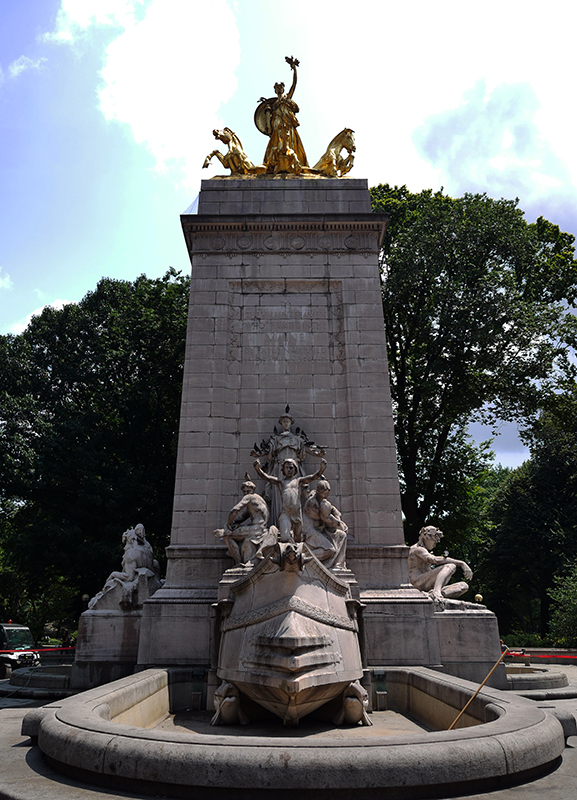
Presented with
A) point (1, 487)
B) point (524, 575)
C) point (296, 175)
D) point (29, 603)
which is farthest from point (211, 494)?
point (29, 603)

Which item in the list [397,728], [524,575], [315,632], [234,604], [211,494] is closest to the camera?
[315,632]

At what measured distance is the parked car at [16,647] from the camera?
20334 millimetres

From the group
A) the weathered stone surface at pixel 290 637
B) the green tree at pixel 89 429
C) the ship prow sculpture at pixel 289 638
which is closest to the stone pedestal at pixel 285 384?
the ship prow sculpture at pixel 289 638

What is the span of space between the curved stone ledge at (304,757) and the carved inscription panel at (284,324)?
1074cm

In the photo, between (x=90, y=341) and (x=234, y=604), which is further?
(x=90, y=341)

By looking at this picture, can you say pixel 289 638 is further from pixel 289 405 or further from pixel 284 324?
pixel 284 324

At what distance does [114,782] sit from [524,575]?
3601 centimetres

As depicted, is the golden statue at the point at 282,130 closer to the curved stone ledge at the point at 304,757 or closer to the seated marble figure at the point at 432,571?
the seated marble figure at the point at 432,571

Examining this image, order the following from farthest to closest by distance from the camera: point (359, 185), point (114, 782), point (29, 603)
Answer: point (29, 603)
point (359, 185)
point (114, 782)

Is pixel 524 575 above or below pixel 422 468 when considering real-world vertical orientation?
below

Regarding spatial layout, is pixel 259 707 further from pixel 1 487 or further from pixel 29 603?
pixel 29 603

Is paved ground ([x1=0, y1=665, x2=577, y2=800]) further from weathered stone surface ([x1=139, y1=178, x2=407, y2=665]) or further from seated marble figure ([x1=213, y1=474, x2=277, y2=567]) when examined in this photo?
weathered stone surface ([x1=139, y1=178, x2=407, y2=665])

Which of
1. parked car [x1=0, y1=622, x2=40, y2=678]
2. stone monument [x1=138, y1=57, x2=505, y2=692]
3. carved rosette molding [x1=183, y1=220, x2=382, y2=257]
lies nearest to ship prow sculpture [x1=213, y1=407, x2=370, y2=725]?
stone monument [x1=138, y1=57, x2=505, y2=692]

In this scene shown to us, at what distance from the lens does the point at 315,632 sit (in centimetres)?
823
